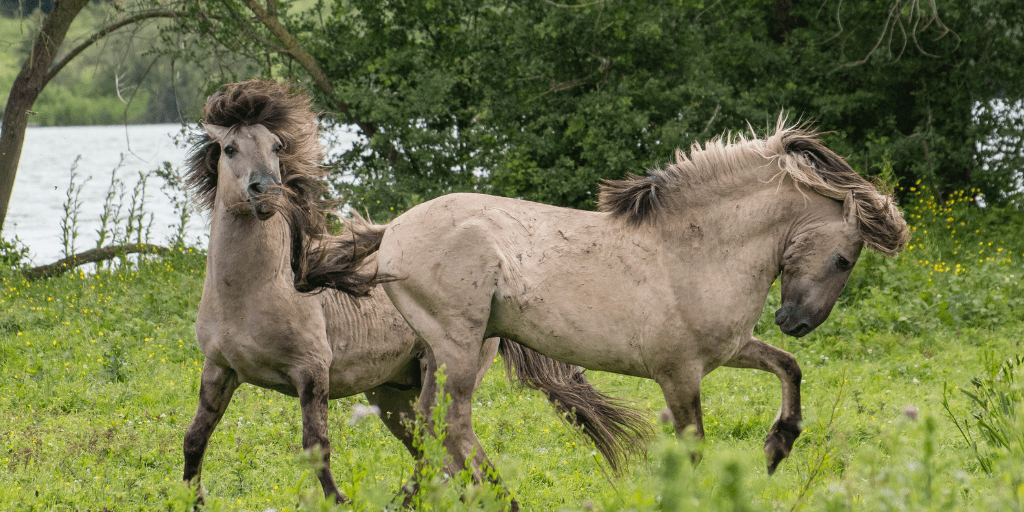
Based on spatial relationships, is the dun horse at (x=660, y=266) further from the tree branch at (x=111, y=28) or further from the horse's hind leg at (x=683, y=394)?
the tree branch at (x=111, y=28)

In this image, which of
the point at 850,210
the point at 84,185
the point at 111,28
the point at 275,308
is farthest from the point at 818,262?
the point at 84,185

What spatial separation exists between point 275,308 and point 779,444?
94.5 inches

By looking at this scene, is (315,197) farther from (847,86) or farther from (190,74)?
(847,86)

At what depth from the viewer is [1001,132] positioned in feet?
37.4

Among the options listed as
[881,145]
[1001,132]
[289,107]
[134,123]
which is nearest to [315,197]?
[289,107]

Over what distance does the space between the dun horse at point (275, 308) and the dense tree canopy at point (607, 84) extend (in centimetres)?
638

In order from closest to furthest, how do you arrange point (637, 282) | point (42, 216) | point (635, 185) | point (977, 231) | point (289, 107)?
point (637, 282)
point (635, 185)
point (289, 107)
point (977, 231)
point (42, 216)

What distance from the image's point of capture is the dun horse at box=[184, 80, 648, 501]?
12.7ft

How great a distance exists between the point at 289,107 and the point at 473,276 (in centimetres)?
140

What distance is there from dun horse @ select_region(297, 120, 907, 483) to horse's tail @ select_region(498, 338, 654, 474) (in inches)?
27.9

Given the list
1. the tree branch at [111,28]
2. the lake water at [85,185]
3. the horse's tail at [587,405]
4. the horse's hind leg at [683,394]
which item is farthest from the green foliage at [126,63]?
the horse's hind leg at [683,394]

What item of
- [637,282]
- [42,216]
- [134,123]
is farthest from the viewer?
[134,123]

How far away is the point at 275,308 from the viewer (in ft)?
13.0

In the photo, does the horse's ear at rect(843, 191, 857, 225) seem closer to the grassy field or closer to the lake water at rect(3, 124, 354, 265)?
the grassy field
